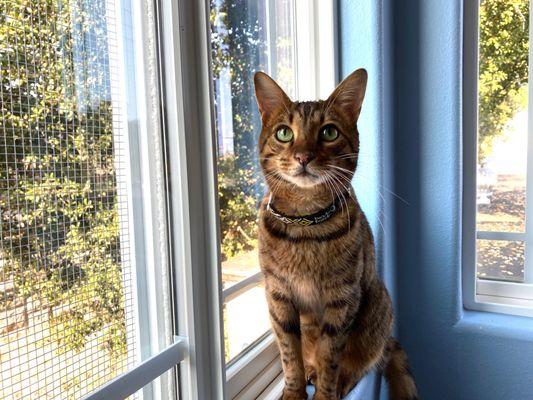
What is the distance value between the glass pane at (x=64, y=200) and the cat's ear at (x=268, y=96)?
1.15 feet

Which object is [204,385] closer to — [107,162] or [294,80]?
[107,162]

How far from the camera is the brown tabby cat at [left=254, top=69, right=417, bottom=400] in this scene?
97 centimetres

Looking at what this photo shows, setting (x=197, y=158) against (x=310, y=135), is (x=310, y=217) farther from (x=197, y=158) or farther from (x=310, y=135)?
(x=197, y=158)

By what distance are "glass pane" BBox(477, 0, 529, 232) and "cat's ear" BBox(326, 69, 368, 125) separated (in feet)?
2.49

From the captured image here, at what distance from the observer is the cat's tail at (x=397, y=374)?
1.27 metres

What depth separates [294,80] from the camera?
1553mm

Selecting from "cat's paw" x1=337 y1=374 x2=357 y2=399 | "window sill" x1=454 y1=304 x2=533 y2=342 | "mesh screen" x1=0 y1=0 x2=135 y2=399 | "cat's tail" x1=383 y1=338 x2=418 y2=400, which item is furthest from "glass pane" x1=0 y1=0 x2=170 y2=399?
"window sill" x1=454 y1=304 x2=533 y2=342

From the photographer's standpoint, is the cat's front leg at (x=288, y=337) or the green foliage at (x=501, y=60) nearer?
the cat's front leg at (x=288, y=337)

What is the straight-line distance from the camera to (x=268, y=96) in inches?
39.9

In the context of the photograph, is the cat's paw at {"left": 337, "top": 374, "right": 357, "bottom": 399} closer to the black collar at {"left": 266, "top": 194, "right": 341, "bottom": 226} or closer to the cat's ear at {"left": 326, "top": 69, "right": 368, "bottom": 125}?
the black collar at {"left": 266, "top": 194, "right": 341, "bottom": 226}

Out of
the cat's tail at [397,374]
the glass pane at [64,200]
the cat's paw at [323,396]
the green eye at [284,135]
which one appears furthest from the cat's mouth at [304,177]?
the cat's tail at [397,374]

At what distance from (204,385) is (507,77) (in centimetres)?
146

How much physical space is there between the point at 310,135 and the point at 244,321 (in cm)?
59

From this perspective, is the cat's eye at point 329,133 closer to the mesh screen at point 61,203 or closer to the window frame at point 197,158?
the window frame at point 197,158
